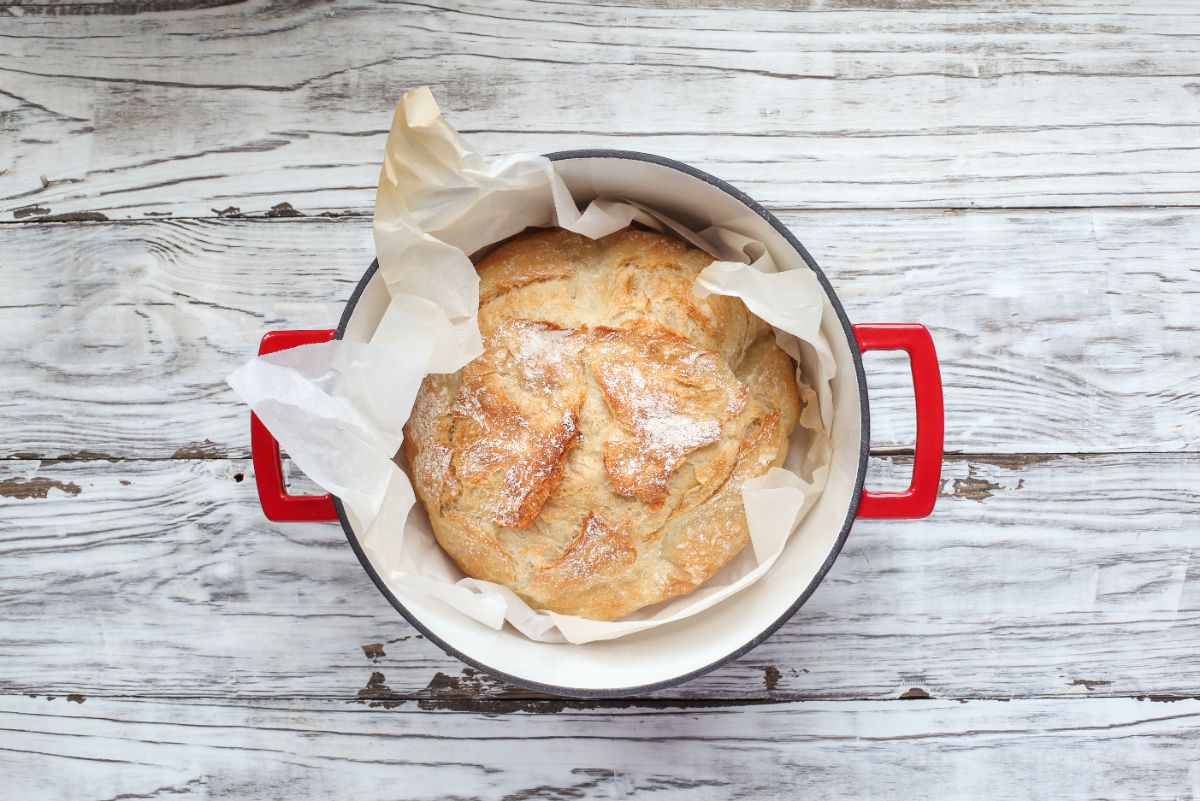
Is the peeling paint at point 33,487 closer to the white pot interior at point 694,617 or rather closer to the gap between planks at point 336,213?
the gap between planks at point 336,213

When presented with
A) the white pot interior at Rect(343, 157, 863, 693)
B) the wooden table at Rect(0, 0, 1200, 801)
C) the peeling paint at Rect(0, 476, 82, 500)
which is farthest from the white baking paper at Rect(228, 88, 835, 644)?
the peeling paint at Rect(0, 476, 82, 500)

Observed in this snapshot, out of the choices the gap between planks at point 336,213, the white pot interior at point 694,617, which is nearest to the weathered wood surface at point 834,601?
the white pot interior at point 694,617

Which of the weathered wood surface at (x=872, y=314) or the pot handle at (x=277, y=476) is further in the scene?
the weathered wood surface at (x=872, y=314)

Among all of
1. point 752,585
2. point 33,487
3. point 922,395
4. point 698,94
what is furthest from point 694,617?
point 33,487

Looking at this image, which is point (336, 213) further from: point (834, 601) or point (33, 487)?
point (834, 601)

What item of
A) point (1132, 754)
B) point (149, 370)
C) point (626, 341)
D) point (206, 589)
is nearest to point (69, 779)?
point (206, 589)

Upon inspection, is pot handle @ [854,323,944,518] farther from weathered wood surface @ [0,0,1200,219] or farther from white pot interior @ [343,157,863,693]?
weathered wood surface @ [0,0,1200,219]
